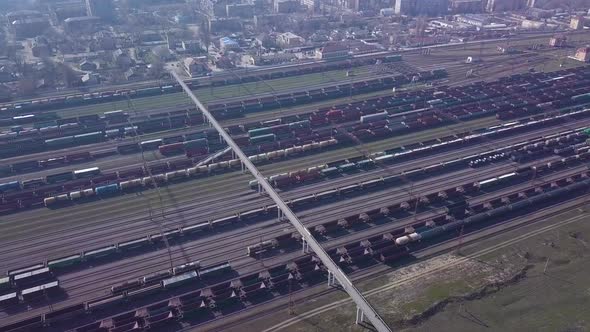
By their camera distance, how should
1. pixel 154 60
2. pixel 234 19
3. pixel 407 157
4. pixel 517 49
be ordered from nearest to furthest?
pixel 407 157 → pixel 154 60 → pixel 517 49 → pixel 234 19

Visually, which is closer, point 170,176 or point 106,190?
point 106,190

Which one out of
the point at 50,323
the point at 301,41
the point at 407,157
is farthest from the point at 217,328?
the point at 301,41

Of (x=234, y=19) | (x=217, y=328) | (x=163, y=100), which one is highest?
(x=234, y=19)

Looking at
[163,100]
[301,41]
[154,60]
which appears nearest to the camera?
[163,100]

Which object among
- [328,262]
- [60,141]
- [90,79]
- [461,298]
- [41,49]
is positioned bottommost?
[461,298]

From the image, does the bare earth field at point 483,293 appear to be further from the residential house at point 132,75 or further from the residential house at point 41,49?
the residential house at point 41,49

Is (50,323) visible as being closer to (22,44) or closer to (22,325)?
(22,325)

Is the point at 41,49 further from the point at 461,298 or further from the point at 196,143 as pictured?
the point at 461,298

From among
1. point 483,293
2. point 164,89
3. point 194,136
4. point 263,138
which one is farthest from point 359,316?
point 164,89

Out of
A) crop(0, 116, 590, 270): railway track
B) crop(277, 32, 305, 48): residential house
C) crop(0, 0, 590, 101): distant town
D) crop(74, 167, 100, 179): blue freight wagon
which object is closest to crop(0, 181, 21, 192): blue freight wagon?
crop(74, 167, 100, 179): blue freight wagon
